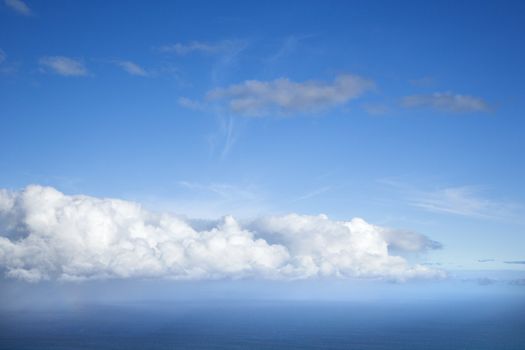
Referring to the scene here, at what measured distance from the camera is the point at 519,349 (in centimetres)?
19300

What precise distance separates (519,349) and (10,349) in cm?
25009

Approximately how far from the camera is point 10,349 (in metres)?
198
